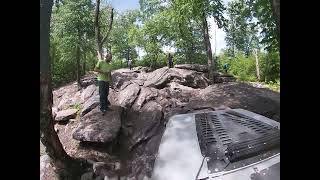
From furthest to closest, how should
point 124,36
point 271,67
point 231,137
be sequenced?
point 124,36 < point 271,67 < point 231,137

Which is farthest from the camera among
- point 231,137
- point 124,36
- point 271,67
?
point 124,36

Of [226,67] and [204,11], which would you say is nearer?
[226,67]

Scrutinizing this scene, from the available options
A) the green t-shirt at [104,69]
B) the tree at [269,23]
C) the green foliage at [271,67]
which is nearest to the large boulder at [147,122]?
the green t-shirt at [104,69]

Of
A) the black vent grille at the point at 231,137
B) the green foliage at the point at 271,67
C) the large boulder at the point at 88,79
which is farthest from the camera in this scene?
the large boulder at the point at 88,79

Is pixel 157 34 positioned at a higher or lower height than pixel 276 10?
lower

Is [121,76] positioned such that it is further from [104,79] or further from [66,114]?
[66,114]

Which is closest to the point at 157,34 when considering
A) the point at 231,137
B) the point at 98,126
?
the point at 98,126

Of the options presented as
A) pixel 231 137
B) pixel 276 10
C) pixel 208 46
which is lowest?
pixel 231 137

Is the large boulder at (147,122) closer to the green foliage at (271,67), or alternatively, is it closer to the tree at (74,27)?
the tree at (74,27)
